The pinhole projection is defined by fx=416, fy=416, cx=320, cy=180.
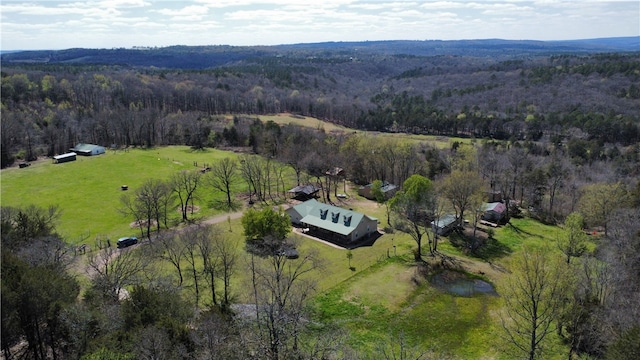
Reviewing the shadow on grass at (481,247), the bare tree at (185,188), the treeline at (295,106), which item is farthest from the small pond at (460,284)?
the treeline at (295,106)

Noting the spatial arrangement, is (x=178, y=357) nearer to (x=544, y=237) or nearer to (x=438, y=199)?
(x=438, y=199)

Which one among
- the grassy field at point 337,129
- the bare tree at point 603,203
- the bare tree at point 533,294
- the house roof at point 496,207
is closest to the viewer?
the bare tree at point 533,294

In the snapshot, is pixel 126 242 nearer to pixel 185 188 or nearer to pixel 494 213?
pixel 185 188

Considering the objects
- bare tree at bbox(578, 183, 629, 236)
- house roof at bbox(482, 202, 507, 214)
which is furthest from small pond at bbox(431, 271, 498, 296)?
bare tree at bbox(578, 183, 629, 236)

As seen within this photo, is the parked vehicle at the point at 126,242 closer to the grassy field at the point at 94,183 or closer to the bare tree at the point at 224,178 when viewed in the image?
the grassy field at the point at 94,183

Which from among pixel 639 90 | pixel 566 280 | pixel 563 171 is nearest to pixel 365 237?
pixel 566 280
